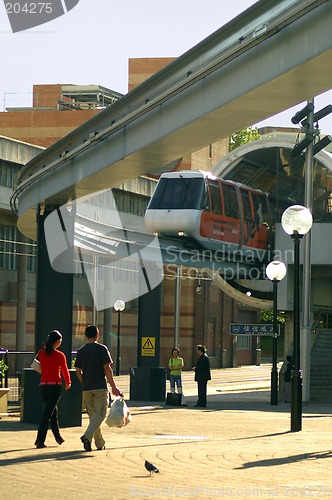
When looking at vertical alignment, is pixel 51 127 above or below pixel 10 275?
above

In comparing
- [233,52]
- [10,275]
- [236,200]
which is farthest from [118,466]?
[10,275]

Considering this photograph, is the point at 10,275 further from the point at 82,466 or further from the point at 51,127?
the point at 82,466

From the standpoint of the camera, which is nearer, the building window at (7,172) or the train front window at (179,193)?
the train front window at (179,193)

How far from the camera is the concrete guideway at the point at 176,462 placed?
10633 mm

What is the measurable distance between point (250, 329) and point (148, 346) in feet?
18.1

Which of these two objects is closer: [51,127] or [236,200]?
[236,200]

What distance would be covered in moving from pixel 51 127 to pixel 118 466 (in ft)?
191

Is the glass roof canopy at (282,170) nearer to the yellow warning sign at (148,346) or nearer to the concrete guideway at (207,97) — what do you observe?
the yellow warning sign at (148,346)

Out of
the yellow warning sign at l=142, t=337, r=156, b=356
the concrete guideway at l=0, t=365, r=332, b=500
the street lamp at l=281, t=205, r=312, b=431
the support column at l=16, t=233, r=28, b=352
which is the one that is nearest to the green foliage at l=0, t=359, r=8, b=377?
the concrete guideway at l=0, t=365, r=332, b=500

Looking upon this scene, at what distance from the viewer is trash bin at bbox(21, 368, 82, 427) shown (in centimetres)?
1808

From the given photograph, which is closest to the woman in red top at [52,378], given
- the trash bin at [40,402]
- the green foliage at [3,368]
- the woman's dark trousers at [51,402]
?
the woman's dark trousers at [51,402]

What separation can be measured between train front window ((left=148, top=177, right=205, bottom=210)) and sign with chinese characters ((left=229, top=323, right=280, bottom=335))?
14.0ft

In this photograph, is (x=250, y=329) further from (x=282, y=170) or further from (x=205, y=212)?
(x=282, y=170)

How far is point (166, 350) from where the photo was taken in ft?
213
